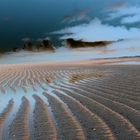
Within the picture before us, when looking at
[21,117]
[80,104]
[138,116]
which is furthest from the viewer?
[80,104]

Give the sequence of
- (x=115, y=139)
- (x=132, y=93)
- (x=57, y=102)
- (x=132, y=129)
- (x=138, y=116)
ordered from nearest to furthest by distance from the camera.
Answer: (x=115, y=139) → (x=132, y=129) → (x=138, y=116) → (x=57, y=102) → (x=132, y=93)

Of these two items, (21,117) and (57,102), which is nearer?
(21,117)

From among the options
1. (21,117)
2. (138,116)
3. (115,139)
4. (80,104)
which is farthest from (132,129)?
(80,104)

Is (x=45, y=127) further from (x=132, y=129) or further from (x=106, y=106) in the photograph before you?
(x=106, y=106)

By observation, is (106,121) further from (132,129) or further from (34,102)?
(34,102)

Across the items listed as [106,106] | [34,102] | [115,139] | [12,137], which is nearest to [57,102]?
[34,102]

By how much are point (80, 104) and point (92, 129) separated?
2883 mm

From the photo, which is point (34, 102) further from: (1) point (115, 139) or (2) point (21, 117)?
(1) point (115, 139)

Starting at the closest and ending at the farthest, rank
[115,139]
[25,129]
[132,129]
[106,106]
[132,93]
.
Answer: [115,139] → [132,129] → [25,129] → [106,106] → [132,93]

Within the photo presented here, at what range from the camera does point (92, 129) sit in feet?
18.3

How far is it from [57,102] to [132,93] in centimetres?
213

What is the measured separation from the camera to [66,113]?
7328 millimetres

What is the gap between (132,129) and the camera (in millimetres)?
5336

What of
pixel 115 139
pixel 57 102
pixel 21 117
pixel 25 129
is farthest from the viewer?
pixel 57 102
